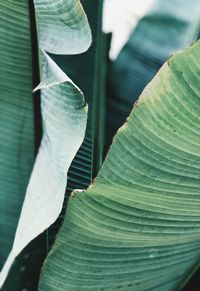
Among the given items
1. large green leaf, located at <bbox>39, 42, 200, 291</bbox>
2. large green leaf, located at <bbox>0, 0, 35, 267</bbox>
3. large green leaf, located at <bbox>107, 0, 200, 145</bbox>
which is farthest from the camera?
large green leaf, located at <bbox>107, 0, 200, 145</bbox>

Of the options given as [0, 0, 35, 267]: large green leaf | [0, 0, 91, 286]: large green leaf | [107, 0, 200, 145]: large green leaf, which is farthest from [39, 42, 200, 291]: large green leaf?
[107, 0, 200, 145]: large green leaf

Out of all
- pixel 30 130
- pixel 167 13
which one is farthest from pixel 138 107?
A: pixel 167 13

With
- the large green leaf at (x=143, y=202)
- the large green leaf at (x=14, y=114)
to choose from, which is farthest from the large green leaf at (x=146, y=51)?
the large green leaf at (x=143, y=202)

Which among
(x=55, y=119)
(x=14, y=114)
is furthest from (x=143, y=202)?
(x=14, y=114)

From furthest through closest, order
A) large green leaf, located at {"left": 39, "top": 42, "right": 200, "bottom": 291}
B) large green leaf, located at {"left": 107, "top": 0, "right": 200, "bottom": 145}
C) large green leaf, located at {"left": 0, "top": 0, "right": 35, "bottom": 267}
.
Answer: large green leaf, located at {"left": 107, "top": 0, "right": 200, "bottom": 145} < large green leaf, located at {"left": 0, "top": 0, "right": 35, "bottom": 267} < large green leaf, located at {"left": 39, "top": 42, "right": 200, "bottom": 291}

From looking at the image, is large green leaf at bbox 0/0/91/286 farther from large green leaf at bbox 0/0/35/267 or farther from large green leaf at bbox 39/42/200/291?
large green leaf at bbox 0/0/35/267

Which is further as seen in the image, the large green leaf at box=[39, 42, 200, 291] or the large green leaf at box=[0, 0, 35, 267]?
the large green leaf at box=[0, 0, 35, 267]

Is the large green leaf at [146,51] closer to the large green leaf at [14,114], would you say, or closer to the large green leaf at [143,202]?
the large green leaf at [14,114]
